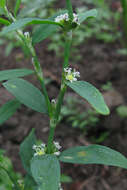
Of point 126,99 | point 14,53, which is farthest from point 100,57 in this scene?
point 14,53

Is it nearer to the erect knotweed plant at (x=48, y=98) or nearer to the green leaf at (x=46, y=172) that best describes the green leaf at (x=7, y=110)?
the erect knotweed plant at (x=48, y=98)

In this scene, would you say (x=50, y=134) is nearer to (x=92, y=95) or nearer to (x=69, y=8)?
(x=92, y=95)

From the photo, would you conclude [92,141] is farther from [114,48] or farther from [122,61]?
[114,48]

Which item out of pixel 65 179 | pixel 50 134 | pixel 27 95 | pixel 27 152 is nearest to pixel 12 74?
pixel 27 95

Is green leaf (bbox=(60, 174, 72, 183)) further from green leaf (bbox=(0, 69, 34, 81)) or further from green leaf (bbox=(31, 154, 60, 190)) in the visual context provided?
green leaf (bbox=(0, 69, 34, 81))

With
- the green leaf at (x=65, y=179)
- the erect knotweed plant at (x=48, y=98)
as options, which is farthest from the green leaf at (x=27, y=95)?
the green leaf at (x=65, y=179)

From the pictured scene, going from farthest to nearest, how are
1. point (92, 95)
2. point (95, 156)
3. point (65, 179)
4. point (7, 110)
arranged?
point (65, 179), point (7, 110), point (95, 156), point (92, 95)
